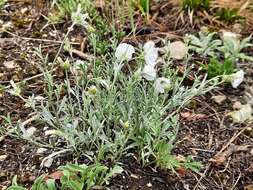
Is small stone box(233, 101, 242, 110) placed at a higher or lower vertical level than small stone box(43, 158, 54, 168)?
lower

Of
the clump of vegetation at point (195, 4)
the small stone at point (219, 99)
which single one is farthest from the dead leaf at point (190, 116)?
the clump of vegetation at point (195, 4)

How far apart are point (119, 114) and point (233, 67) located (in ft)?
2.33

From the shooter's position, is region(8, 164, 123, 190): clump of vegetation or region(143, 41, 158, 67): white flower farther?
region(143, 41, 158, 67): white flower

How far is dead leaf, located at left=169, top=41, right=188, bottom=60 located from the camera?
2439mm

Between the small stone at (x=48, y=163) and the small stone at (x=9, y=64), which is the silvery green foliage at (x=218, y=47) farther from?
the small stone at (x=48, y=163)

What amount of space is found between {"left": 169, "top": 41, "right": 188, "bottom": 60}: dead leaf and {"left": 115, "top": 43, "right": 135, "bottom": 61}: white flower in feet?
2.24

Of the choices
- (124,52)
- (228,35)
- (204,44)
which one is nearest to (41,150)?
(124,52)

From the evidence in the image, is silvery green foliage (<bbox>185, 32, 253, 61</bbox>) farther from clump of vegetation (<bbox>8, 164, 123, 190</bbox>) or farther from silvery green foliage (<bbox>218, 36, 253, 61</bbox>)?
clump of vegetation (<bbox>8, 164, 123, 190</bbox>)

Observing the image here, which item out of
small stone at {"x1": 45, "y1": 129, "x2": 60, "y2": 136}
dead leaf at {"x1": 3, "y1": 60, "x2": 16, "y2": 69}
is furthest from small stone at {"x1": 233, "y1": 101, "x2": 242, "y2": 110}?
dead leaf at {"x1": 3, "y1": 60, "x2": 16, "y2": 69}

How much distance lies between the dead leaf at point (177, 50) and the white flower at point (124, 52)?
682mm

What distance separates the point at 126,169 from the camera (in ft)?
6.06

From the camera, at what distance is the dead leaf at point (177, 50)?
2.44 m

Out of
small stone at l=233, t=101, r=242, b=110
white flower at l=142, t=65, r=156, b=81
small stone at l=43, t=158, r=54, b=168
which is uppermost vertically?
white flower at l=142, t=65, r=156, b=81

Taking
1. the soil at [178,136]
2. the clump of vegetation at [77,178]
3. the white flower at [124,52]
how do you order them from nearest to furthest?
1. the clump of vegetation at [77,178]
2. the white flower at [124,52]
3. the soil at [178,136]
